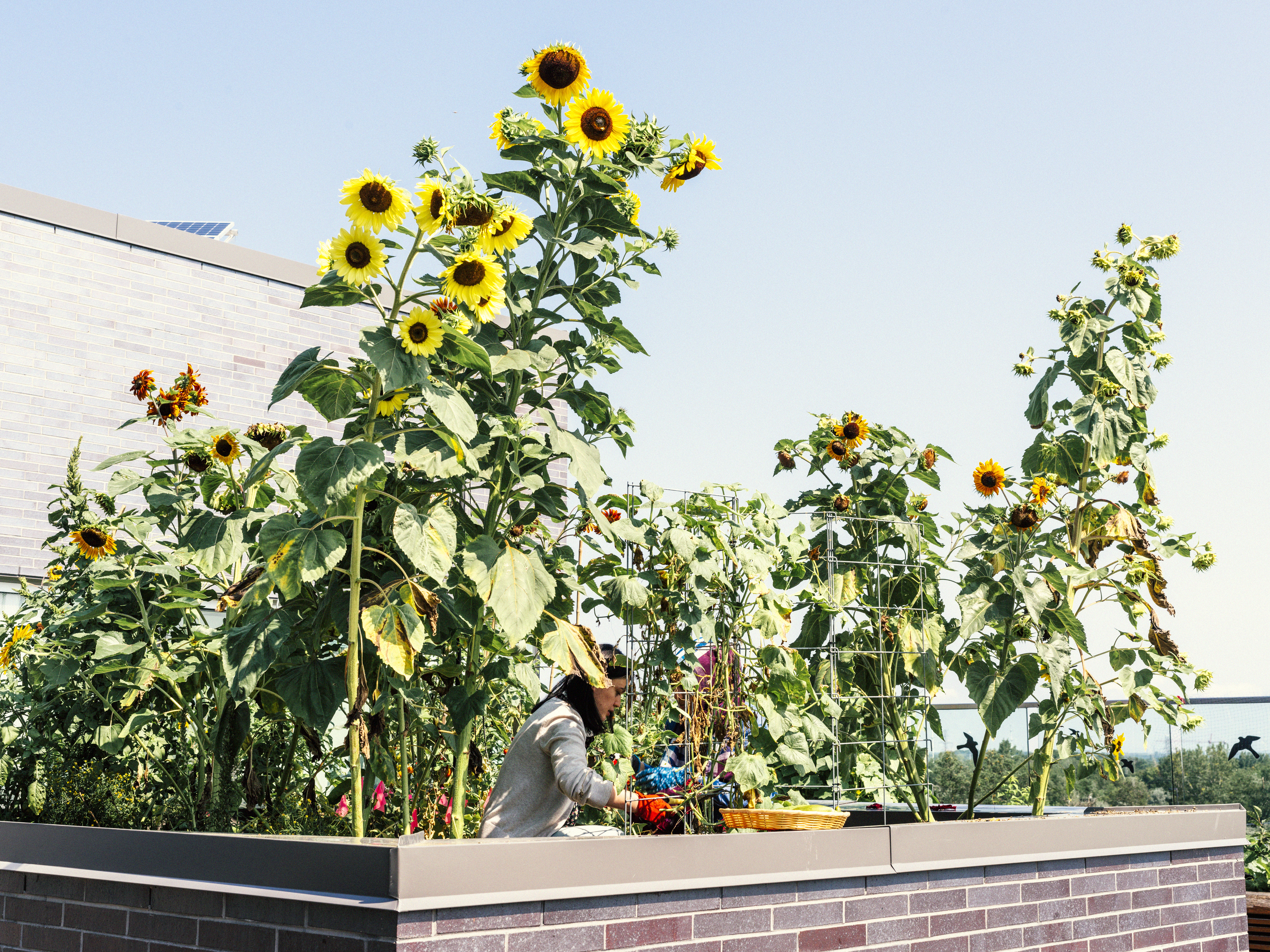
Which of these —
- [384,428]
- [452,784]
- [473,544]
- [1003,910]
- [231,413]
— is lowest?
[1003,910]

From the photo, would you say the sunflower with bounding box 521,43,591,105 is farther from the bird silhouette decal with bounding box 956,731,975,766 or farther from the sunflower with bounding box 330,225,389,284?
the bird silhouette decal with bounding box 956,731,975,766

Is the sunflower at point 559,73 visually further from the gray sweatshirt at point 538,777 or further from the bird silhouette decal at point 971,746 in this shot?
the bird silhouette decal at point 971,746

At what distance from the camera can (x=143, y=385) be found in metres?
3.85

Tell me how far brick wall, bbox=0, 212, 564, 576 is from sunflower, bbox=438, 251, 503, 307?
473cm

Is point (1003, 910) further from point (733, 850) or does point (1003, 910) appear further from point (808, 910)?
point (733, 850)

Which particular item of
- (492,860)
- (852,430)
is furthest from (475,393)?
(852,430)

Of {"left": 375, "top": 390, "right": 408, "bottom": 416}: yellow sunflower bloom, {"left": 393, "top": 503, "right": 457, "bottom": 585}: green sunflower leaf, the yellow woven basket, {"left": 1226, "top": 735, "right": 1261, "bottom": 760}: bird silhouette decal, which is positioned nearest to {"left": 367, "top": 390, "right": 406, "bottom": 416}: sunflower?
{"left": 375, "top": 390, "right": 408, "bottom": 416}: yellow sunflower bloom

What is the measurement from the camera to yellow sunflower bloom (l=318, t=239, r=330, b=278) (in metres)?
2.87

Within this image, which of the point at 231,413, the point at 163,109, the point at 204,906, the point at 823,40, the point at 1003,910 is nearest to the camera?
the point at 204,906

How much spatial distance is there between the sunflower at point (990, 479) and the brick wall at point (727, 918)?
1.38 metres

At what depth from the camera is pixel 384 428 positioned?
11.5ft

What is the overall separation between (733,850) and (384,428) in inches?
63.2

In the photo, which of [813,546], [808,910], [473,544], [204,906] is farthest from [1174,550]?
[204,906]

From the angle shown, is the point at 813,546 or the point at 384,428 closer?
the point at 384,428
